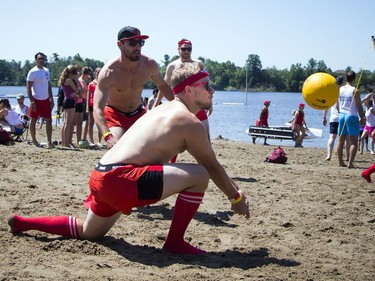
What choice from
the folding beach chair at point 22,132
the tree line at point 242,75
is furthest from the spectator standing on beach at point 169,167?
the tree line at point 242,75

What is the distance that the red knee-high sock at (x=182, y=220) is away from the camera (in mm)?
4590

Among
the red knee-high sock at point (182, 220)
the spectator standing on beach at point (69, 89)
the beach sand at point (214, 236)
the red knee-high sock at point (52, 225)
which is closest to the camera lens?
the beach sand at point (214, 236)

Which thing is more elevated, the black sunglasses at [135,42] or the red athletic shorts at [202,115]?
the black sunglasses at [135,42]

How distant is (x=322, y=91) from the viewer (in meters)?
10.6

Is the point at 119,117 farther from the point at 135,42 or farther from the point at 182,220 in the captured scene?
the point at 182,220

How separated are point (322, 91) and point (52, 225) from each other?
282 inches

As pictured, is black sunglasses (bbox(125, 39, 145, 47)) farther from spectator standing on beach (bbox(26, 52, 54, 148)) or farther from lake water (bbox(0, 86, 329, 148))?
lake water (bbox(0, 86, 329, 148))

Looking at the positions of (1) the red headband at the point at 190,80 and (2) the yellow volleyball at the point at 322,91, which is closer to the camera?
(1) the red headband at the point at 190,80

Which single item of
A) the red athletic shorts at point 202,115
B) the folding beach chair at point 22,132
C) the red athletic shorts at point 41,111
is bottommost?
the folding beach chair at point 22,132

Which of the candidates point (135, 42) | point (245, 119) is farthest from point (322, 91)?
point (245, 119)

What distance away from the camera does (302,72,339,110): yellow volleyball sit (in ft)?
34.7

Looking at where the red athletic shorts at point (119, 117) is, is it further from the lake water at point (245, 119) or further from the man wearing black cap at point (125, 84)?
the lake water at point (245, 119)

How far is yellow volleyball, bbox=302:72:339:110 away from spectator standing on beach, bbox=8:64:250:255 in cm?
641

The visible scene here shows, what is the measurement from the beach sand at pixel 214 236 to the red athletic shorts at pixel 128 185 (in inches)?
20.6
